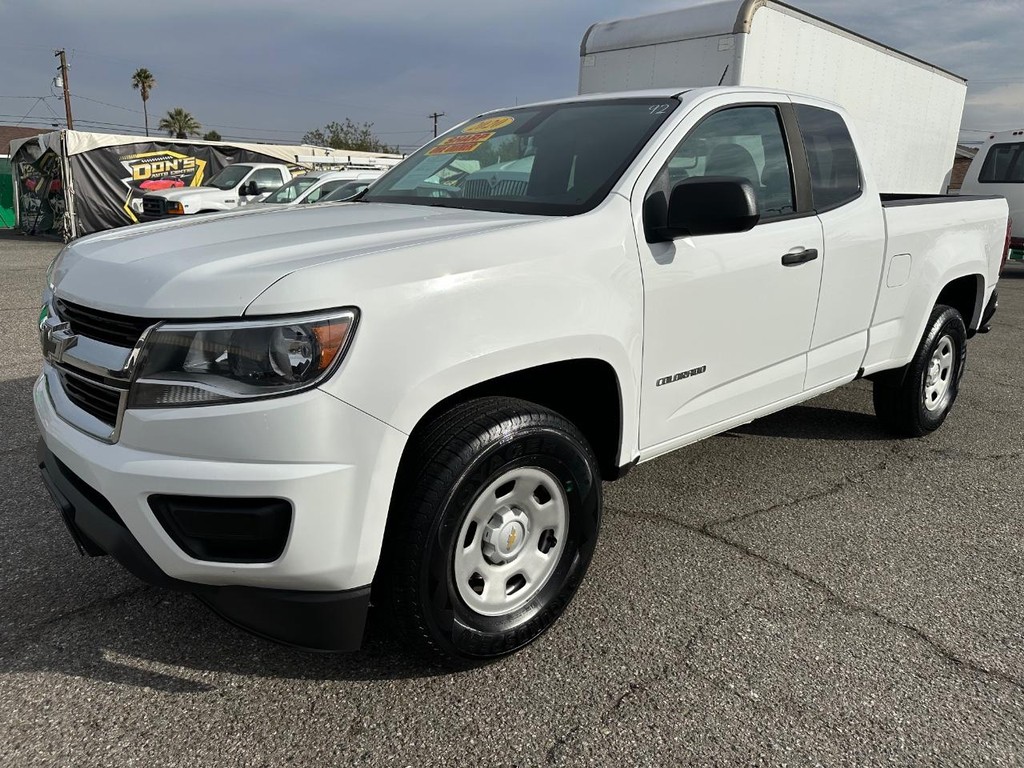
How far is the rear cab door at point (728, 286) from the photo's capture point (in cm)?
273

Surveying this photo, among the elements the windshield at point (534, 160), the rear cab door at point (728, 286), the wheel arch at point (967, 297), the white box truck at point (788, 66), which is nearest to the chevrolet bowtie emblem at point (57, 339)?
the windshield at point (534, 160)

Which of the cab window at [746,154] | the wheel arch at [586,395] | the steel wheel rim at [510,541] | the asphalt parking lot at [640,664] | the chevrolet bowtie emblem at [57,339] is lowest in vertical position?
the asphalt parking lot at [640,664]

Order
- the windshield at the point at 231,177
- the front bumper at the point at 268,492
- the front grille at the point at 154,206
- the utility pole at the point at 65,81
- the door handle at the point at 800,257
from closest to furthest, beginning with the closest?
1. the front bumper at the point at 268,492
2. the door handle at the point at 800,257
3. the front grille at the point at 154,206
4. the windshield at the point at 231,177
5. the utility pole at the point at 65,81

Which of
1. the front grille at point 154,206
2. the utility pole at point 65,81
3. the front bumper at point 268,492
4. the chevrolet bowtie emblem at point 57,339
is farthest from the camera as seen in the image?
the utility pole at point 65,81

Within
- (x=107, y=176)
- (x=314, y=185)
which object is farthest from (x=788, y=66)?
(x=107, y=176)

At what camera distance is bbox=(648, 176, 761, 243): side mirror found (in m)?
2.53

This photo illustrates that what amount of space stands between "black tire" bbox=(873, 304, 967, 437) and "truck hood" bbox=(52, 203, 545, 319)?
2.81 meters

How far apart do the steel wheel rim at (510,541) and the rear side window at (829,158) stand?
1980 mm

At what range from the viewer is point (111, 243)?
2.40 m

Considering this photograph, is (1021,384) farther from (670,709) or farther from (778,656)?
(670,709)

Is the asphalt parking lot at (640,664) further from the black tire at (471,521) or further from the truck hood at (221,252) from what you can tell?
the truck hood at (221,252)

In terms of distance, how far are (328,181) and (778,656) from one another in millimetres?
11949

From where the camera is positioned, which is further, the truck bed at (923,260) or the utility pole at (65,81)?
the utility pole at (65,81)

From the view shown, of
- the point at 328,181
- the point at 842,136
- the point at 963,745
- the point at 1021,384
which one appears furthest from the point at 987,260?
the point at 328,181
